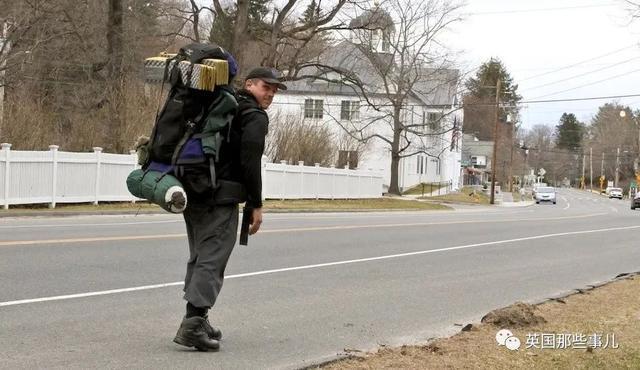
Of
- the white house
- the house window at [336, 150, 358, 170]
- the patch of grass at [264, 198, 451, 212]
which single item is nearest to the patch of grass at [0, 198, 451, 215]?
the patch of grass at [264, 198, 451, 212]

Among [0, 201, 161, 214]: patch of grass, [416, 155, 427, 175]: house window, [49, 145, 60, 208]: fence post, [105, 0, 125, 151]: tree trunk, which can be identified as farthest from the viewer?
[416, 155, 427, 175]: house window

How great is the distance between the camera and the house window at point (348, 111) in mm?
50938

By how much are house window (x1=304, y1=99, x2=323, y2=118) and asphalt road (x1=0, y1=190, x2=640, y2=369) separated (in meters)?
36.6

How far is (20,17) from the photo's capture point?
87.0 feet

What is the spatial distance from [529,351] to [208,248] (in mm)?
2536

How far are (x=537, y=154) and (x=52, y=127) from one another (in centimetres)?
15088

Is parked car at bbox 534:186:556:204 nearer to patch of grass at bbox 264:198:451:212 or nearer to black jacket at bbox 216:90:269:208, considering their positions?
patch of grass at bbox 264:198:451:212

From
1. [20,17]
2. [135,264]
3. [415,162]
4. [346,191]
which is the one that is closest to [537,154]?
[415,162]

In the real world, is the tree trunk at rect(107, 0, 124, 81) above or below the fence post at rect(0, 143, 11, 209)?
above

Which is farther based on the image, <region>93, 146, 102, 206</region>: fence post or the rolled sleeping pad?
<region>93, 146, 102, 206</region>: fence post

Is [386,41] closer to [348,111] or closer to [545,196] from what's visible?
[348,111]

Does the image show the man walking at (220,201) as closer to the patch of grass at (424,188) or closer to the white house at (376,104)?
the white house at (376,104)

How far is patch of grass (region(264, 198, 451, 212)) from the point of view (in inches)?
1061

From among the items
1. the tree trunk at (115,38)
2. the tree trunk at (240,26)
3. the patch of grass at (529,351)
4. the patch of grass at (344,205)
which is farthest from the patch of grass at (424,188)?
the patch of grass at (529,351)
